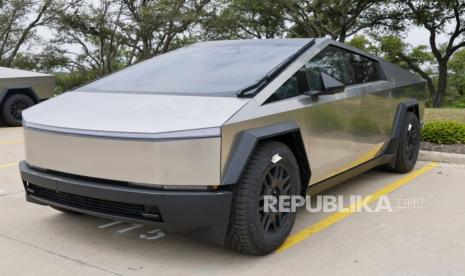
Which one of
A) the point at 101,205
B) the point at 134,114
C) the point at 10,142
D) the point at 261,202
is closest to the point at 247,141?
the point at 261,202

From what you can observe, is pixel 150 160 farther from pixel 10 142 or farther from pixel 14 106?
pixel 14 106

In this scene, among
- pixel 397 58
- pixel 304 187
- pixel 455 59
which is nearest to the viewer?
pixel 304 187

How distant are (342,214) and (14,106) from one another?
8271mm

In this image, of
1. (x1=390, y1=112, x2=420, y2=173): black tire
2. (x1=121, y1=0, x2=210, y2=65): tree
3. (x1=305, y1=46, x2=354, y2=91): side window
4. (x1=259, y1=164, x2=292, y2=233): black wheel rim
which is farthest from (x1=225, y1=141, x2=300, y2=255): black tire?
(x1=121, y1=0, x2=210, y2=65): tree

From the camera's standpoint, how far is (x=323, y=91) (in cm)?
381

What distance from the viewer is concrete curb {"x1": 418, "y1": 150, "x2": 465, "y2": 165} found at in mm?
6047

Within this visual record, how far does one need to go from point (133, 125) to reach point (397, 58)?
24353 millimetres

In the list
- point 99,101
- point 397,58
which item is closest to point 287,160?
point 99,101

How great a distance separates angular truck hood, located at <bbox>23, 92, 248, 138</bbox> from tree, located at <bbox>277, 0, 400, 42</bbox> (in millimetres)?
17999

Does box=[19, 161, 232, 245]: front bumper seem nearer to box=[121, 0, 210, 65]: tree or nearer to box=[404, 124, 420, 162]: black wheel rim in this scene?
box=[404, 124, 420, 162]: black wheel rim

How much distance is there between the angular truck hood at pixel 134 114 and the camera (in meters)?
2.89

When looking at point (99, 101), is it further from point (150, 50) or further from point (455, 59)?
point (455, 59)

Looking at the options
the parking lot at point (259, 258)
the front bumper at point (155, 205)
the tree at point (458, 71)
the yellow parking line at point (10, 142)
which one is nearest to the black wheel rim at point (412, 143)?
the parking lot at point (259, 258)

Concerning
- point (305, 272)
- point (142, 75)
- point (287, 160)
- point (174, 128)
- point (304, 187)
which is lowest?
point (305, 272)
